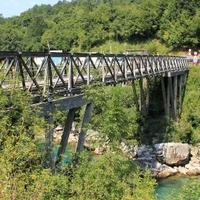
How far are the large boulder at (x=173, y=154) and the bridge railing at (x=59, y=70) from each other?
6.84 metres

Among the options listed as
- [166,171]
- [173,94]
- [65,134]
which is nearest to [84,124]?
[65,134]

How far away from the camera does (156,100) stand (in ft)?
173

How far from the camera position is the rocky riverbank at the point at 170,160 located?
38438 mm

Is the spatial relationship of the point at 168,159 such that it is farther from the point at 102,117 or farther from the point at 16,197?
the point at 16,197

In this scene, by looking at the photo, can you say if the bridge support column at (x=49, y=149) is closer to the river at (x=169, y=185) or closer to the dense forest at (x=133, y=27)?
the river at (x=169, y=185)

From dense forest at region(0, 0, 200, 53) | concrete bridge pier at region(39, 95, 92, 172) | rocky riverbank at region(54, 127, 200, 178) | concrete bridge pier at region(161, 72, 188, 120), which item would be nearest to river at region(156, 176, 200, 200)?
rocky riverbank at region(54, 127, 200, 178)

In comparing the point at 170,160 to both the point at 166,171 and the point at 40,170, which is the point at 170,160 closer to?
the point at 166,171

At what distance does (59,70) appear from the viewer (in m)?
19.9

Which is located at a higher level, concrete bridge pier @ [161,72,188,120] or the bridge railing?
the bridge railing

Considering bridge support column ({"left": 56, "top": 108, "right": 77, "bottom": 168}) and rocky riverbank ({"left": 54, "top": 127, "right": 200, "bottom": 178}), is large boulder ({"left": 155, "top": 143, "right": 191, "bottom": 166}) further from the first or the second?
bridge support column ({"left": 56, "top": 108, "right": 77, "bottom": 168})

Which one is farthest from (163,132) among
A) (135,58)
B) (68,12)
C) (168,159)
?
(68,12)

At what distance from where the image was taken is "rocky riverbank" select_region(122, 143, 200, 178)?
3844 centimetres

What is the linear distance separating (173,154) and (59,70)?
22145 mm

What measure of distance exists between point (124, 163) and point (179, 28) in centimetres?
6515
